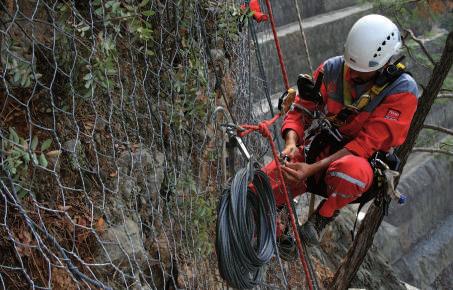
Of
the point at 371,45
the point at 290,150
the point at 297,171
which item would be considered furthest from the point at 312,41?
the point at 297,171

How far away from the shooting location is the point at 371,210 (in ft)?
15.4

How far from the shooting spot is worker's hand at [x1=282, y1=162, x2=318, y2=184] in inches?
124

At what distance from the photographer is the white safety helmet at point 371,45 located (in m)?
3.30

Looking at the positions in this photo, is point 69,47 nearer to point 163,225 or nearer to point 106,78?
point 106,78

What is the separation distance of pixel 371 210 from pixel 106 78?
301 cm

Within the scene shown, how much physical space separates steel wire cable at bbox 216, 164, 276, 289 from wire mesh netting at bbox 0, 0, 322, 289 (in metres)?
0.17

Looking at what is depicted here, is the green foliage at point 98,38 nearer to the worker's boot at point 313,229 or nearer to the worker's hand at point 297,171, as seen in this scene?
the worker's hand at point 297,171

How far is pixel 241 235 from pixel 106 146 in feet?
2.93

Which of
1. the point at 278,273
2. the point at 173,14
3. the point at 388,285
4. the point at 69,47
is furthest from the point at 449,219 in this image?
the point at 69,47

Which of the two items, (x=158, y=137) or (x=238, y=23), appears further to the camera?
(x=238, y=23)

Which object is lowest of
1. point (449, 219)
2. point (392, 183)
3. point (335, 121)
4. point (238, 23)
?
point (449, 219)

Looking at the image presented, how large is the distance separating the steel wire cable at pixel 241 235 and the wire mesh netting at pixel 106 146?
0.17 m

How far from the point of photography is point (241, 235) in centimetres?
254

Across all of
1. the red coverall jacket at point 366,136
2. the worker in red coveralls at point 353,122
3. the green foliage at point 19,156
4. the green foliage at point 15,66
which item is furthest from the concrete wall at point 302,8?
the green foliage at point 19,156
